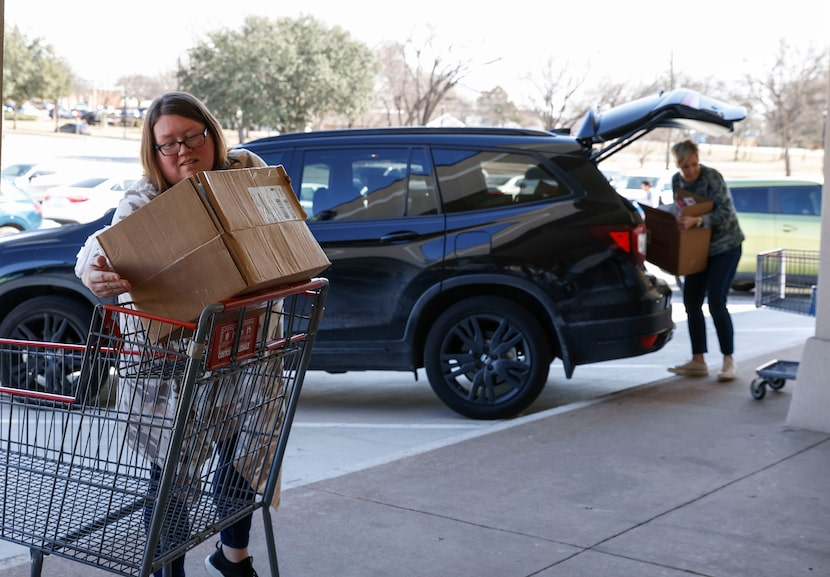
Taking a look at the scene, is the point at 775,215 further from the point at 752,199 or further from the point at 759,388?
the point at 759,388

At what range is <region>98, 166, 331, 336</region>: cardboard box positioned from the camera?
2.74 meters

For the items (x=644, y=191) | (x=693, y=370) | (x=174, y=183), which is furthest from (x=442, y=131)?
(x=644, y=191)

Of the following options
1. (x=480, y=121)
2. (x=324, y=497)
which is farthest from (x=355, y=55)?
(x=324, y=497)

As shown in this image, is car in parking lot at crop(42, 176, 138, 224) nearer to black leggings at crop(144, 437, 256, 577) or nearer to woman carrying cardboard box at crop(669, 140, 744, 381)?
woman carrying cardboard box at crop(669, 140, 744, 381)

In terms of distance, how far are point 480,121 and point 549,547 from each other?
42.9m

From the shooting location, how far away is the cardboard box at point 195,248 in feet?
8.98

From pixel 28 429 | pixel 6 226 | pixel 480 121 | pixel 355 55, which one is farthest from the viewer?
pixel 480 121

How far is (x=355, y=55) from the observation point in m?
41.8

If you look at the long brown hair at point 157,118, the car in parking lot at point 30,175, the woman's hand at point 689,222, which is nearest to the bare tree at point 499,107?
the car in parking lot at point 30,175

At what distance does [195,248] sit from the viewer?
2.75 metres

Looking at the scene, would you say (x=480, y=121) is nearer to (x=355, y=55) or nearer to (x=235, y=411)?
(x=355, y=55)

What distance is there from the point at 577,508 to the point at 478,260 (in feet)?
7.70

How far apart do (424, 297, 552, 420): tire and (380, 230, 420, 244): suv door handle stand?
536 mm

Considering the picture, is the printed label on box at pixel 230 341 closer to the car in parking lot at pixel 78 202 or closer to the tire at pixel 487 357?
the tire at pixel 487 357
